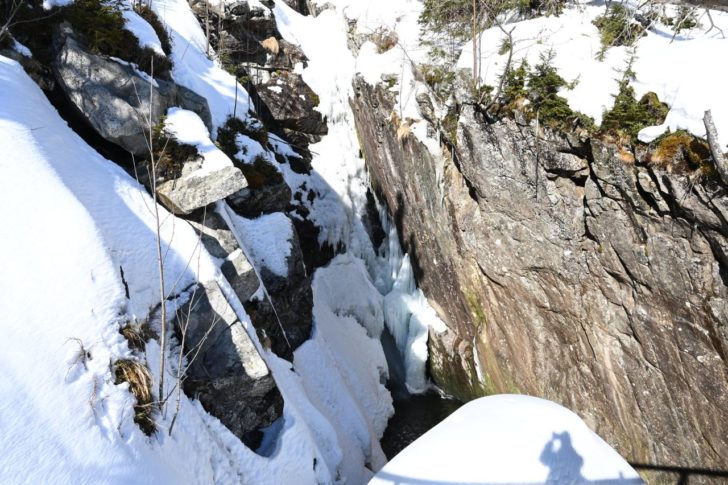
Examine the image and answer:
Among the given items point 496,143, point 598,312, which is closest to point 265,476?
point 598,312

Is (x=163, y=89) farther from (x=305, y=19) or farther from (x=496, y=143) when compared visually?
(x=305, y=19)

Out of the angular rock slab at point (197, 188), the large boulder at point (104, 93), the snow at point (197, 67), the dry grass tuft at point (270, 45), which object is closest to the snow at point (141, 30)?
the snow at point (197, 67)

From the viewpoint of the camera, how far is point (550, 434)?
394 cm

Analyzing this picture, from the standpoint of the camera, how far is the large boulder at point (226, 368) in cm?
501

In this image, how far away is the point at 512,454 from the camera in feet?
11.9

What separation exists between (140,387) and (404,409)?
8871mm

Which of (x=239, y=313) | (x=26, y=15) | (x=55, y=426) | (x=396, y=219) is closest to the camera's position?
(x=55, y=426)

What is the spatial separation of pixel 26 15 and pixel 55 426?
6.58 meters

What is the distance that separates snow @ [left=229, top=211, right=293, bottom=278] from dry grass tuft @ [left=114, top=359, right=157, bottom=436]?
13.5 feet

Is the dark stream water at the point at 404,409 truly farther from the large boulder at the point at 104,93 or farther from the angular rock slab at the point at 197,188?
the large boulder at the point at 104,93

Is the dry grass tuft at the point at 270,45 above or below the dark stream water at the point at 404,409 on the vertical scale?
above

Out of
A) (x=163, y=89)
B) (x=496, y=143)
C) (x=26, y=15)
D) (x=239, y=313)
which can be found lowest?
(x=239, y=313)

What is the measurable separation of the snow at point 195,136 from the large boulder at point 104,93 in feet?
1.55

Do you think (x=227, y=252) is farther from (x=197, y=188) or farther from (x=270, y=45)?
(x=270, y=45)
